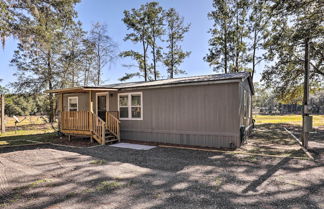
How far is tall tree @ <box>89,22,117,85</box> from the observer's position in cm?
2058

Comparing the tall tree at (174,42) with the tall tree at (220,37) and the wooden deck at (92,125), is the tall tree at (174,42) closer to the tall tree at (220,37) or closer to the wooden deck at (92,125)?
the tall tree at (220,37)

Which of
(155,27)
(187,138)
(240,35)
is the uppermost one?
(155,27)

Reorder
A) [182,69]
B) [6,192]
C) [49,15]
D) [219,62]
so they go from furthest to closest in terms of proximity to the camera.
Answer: [182,69], [219,62], [49,15], [6,192]

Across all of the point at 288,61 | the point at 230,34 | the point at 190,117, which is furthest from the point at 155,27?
the point at 190,117

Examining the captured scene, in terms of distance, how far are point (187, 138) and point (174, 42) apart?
1707cm

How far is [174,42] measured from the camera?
22.0 metres

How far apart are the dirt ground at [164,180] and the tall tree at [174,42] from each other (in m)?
17.0

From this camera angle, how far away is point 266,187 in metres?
3.52

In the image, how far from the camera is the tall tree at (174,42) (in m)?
21.7

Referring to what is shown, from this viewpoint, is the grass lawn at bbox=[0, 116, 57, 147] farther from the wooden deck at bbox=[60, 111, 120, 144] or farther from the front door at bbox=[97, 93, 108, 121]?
the front door at bbox=[97, 93, 108, 121]

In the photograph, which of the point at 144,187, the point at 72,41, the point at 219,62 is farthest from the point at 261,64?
the point at 72,41

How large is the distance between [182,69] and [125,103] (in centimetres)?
1426

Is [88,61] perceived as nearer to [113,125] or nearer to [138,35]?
[138,35]

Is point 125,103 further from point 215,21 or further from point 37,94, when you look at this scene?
point 215,21
